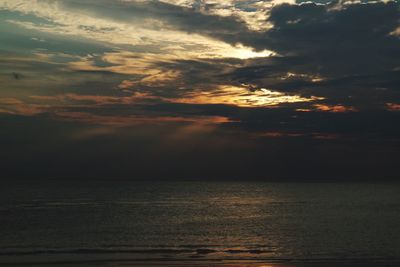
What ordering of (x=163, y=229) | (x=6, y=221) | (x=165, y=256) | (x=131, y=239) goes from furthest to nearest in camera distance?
(x=6, y=221), (x=163, y=229), (x=131, y=239), (x=165, y=256)

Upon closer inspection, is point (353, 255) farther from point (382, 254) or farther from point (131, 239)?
point (131, 239)

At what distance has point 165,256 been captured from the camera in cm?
4266

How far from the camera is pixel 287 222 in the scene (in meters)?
77.2

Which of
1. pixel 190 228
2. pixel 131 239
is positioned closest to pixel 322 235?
pixel 190 228

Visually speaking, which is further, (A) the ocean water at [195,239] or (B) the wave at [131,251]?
(B) the wave at [131,251]

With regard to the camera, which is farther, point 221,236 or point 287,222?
point 287,222

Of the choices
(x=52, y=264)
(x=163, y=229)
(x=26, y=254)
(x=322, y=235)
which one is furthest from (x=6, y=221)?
(x=322, y=235)

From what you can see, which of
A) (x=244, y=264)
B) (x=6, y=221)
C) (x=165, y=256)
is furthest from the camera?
(x=6, y=221)

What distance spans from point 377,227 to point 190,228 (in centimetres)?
2717

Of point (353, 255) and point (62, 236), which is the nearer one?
point (353, 255)

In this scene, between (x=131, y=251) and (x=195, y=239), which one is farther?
(x=195, y=239)

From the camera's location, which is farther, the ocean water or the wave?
the wave

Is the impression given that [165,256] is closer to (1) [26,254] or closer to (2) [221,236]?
(1) [26,254]

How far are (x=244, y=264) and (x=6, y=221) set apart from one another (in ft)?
170
